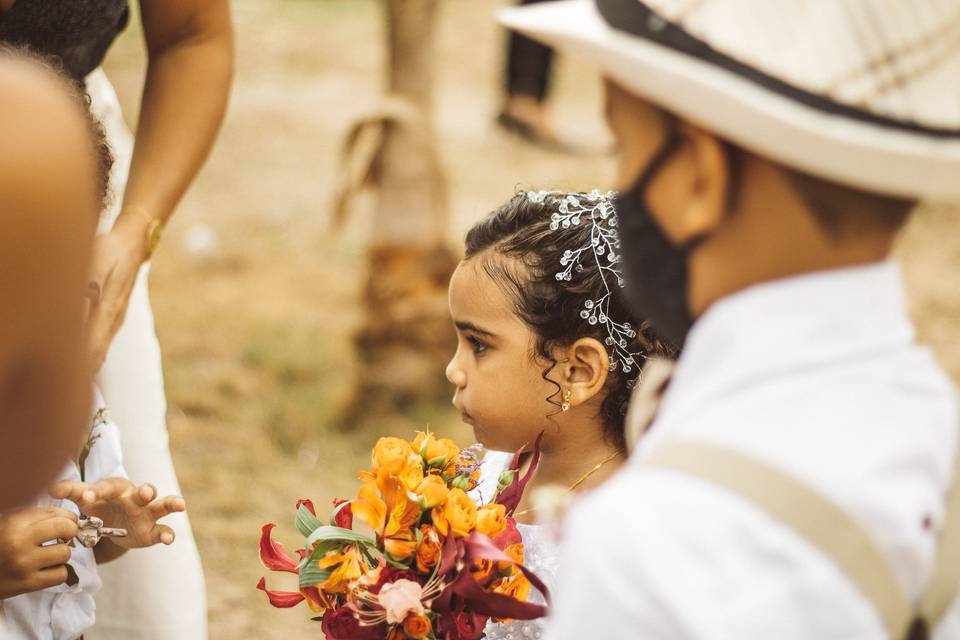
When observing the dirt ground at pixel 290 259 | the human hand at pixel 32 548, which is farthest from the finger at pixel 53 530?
the dirt ground at pixel 290 259

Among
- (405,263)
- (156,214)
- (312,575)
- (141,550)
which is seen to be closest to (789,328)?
(312,575)

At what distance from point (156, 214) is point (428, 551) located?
3.40 feet

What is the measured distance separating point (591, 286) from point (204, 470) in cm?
307

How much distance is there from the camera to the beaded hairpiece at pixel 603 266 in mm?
2316

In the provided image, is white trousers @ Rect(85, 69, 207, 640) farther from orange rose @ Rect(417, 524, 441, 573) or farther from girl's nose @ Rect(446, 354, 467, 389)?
orange rose @ Rect(417, 524, 441, 573)

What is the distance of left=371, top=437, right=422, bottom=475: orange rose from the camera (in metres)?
1.92

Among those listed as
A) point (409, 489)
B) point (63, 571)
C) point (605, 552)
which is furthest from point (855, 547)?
point (63, 571)

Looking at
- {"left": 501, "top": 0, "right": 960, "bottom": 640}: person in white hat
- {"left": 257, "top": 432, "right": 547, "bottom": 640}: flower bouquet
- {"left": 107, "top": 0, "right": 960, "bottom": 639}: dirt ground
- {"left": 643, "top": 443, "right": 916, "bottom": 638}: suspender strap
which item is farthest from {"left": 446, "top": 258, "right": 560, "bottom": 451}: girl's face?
{"left": 643, "top": 443, "right": 916, "bottom": 638}: suspender strap

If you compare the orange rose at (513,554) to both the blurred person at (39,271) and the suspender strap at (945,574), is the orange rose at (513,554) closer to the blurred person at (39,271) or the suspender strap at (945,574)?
the suspender strap at (945,574)

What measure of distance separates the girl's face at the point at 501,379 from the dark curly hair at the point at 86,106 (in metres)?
0.81

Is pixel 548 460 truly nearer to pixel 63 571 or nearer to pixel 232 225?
pixel 63 571

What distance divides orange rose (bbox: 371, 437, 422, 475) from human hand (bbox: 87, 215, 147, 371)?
2.03 feet

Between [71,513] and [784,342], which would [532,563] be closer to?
[71,513]

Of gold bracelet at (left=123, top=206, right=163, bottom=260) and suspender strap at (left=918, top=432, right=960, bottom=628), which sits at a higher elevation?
suspender strap at (left=918, top=432, right=960, bottom=628)
